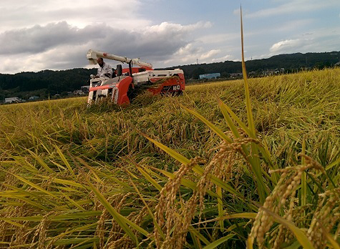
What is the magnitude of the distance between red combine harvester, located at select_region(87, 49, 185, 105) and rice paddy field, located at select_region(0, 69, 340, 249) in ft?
1.34

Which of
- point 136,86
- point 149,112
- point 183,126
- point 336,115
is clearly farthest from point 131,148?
point 136,86

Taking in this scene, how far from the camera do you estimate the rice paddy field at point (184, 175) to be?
2.73 feet

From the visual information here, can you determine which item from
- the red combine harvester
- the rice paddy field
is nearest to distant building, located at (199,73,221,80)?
the red combine harvester

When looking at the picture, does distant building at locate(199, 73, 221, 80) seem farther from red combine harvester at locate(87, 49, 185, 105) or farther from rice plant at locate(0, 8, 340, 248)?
rice plant at locate(0, 8, 340, 248)

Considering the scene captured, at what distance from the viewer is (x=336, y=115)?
3186 mm

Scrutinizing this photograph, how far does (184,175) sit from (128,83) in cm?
554

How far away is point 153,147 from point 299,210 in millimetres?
2586

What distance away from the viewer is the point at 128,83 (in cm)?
649

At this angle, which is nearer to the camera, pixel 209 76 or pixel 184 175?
pixel 184 175

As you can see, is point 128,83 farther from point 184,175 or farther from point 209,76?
point 209,76

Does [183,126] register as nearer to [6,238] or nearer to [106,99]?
[6,238]

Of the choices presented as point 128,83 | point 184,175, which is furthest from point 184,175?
point 128,83

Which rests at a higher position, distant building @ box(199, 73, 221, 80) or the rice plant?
distant building @ box(199, 73, 221, 80)

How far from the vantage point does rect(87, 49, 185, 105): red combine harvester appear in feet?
20.6
